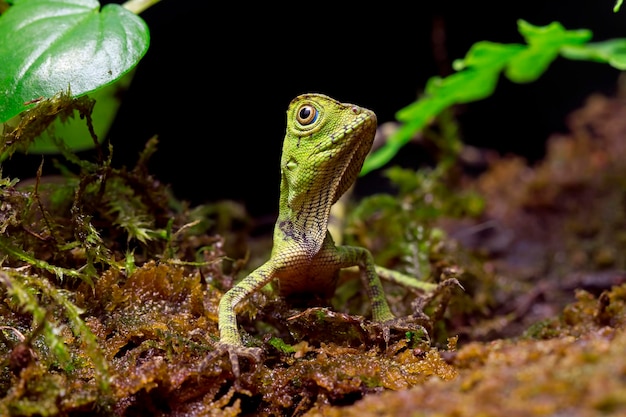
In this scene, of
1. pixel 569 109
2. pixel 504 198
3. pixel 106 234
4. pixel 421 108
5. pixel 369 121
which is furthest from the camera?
pixel 569 109

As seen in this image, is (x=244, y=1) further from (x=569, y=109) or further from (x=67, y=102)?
(x=569, y=109)

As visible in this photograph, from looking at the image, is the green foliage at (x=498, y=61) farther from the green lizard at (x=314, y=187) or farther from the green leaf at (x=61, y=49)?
the green leaf at (x=61, y=49)

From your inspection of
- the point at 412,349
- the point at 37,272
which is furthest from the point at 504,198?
the point at 37,272

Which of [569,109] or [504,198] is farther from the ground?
[569,109]

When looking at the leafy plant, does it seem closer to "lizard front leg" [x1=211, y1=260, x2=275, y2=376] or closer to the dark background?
"lizard front leg" [x1=211, y1=260, x2=275, y2=376]

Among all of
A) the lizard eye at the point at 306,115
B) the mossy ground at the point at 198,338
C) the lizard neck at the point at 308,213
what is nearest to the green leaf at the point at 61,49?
the mossy ground at the point at 198,338

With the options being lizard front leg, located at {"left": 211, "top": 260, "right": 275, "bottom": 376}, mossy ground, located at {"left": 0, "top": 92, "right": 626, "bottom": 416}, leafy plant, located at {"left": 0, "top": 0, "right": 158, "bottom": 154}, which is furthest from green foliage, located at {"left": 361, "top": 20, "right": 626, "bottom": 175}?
leafy plant, located at {"left": 0, "top": 0, "right": 158, "bottom": 154}
